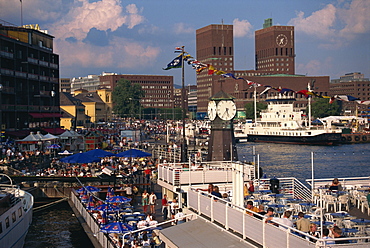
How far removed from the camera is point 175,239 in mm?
14172

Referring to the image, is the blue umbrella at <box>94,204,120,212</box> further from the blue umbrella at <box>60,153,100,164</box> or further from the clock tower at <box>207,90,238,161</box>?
the blue umbrella at <box>60,153,100,164</box>

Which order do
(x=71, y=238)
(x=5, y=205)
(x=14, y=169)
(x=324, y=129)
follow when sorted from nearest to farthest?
(x=5, y=205) → (x=71, y=238) → (x=14, y=169) → (x=324, y=129)

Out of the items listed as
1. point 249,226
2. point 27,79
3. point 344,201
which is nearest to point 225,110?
point 344,201

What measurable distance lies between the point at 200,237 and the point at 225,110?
18334 mm

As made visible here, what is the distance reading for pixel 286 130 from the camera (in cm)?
12512

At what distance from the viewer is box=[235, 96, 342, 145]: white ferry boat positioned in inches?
4665

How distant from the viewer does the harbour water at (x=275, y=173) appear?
3027 centimetres

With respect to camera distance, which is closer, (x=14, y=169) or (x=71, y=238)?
(x=71, y=238)

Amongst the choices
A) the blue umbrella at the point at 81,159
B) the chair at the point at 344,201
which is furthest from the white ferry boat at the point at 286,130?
the chair at the point at 344,201

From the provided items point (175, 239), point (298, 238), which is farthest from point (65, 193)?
point (298, 238)

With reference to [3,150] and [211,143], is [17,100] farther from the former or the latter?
[211,143]

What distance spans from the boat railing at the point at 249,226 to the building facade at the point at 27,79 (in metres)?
52.1

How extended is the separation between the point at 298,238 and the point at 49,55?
7765cm

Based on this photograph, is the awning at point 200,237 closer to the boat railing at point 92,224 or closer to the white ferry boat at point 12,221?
the boat railing at point 92,224
